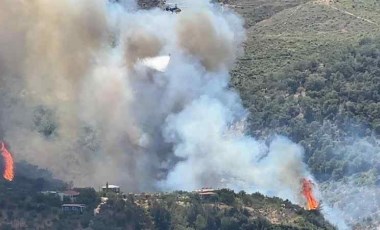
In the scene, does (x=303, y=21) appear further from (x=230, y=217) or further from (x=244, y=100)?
(x=230, y=217)

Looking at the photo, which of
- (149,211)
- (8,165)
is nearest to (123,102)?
(8,165)

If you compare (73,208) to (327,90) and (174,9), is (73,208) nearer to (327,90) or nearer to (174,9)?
(174,9)

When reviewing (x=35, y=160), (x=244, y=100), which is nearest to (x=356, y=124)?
(x=244, y=100)

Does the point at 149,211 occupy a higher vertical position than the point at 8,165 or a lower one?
lower

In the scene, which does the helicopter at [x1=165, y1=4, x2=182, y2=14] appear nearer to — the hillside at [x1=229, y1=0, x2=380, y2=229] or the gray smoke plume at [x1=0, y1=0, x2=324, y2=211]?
the gray smoke plume at [x1=0, y1=0, x2=324, y2=211]

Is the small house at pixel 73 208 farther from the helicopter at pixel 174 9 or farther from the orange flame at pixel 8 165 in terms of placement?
the helicopter at pixel 174 9

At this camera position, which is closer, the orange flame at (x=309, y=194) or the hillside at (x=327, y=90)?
the orange flame at (x=309, y=194)

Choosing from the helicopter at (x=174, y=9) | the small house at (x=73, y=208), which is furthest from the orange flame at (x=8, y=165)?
the helicopter at (x=174, y=9)
